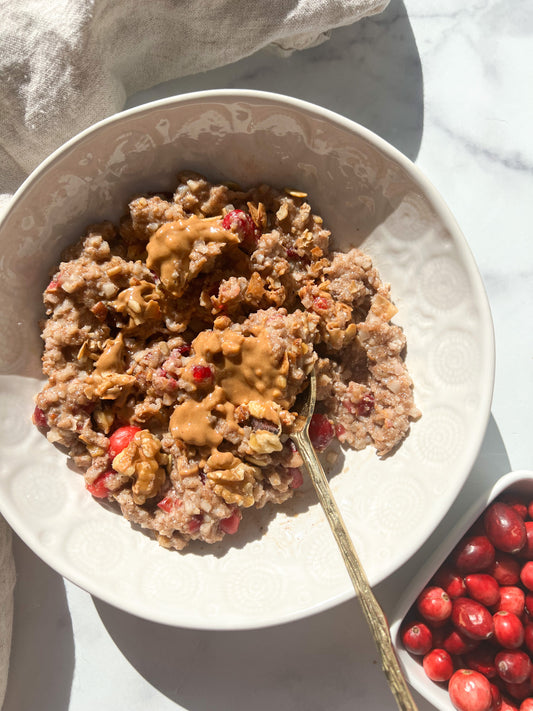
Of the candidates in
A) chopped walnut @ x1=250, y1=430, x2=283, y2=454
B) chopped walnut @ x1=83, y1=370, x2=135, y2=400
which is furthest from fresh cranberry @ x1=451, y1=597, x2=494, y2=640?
chopped walnut @ x1=83, y1=370, x2=135, y2=400

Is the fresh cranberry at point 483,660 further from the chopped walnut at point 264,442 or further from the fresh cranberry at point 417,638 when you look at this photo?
the chopped walnut at point 264,442

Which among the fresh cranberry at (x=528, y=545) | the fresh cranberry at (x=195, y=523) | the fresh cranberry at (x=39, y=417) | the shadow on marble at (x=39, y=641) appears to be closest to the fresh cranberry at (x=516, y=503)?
the fresh cranberry at (x=528, y=545)

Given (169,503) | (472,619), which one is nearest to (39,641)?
(169,503)

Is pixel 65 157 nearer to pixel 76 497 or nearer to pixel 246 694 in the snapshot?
pixel 76 497

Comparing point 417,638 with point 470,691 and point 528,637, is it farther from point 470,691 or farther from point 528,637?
point 528,637

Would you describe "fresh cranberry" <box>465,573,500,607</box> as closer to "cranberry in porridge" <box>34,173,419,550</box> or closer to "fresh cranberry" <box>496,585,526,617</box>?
"fresh cranberry" <box>496,585,526,617</box>
